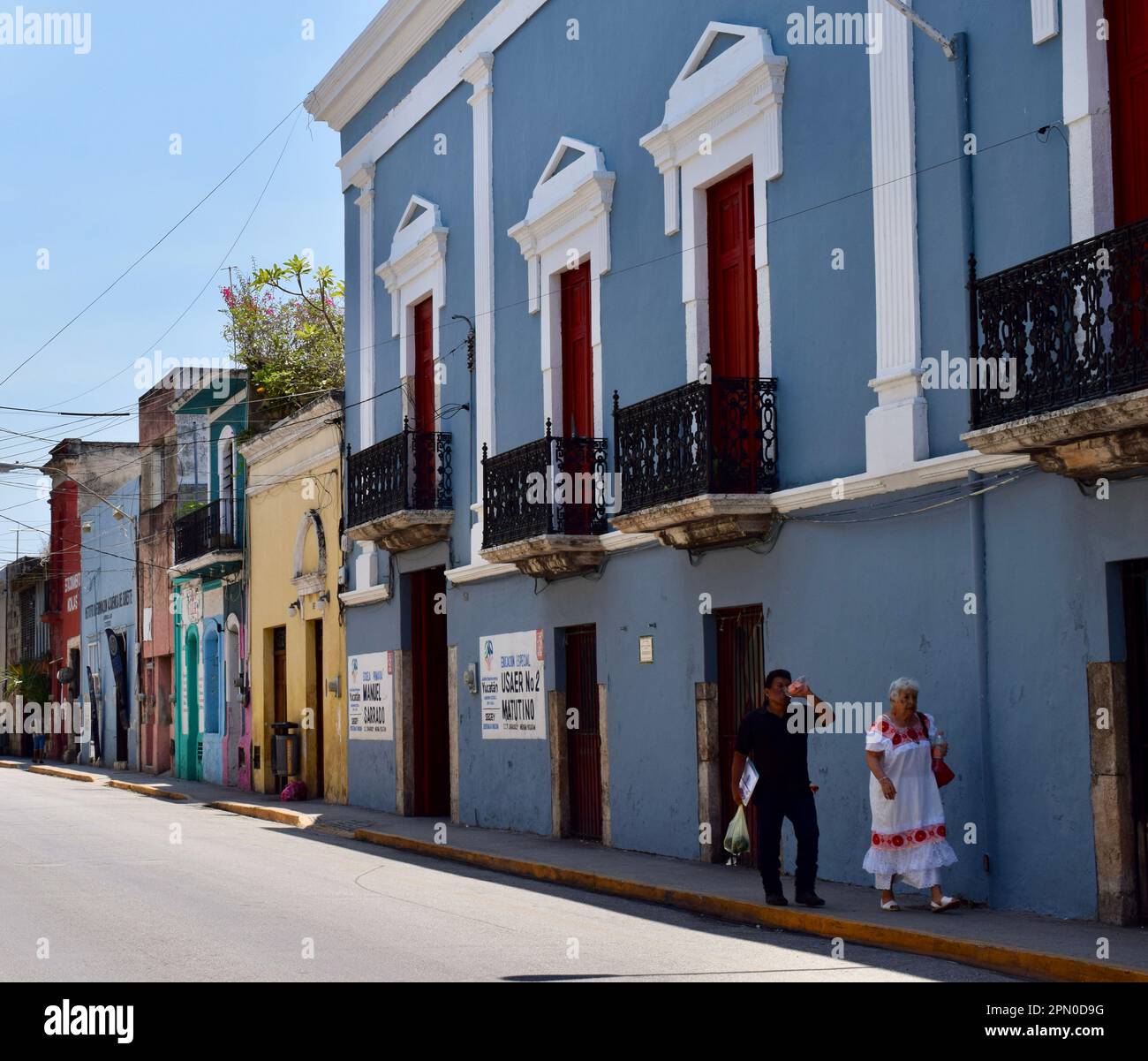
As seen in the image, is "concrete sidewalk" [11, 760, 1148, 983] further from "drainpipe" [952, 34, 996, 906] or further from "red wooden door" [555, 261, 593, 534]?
"red wooden door" [555, 261, 593, 534]

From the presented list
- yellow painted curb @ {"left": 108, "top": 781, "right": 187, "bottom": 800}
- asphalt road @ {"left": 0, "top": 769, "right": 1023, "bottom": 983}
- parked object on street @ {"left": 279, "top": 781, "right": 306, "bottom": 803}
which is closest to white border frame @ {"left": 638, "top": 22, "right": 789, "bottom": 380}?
asphalt road @ {"left": 0, "top": 769, "right": 1023, "bottom": 983}

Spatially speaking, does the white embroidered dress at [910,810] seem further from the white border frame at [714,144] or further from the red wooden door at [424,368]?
the red wooden door at [424,368]

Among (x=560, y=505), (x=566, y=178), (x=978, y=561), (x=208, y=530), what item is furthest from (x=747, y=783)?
(x=208, y=530)

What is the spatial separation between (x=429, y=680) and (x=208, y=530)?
31.2 feet

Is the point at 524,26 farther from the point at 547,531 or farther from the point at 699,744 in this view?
the point at 699,744

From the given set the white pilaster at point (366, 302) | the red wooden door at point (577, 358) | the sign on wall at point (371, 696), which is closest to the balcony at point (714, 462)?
the red wooden door at point (577, 358)

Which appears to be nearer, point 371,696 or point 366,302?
point 371,696

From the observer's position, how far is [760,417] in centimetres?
1372

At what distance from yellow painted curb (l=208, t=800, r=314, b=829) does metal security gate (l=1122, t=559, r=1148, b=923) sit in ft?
42.9

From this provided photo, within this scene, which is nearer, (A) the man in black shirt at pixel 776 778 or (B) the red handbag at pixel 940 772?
(B) the red handbag at pixel 940 772

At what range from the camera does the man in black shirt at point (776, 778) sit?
11.4 meters

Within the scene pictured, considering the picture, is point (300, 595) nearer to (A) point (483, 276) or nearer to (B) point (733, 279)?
(A) point (483, 276)

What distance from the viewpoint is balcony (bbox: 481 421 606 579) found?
1636cm
